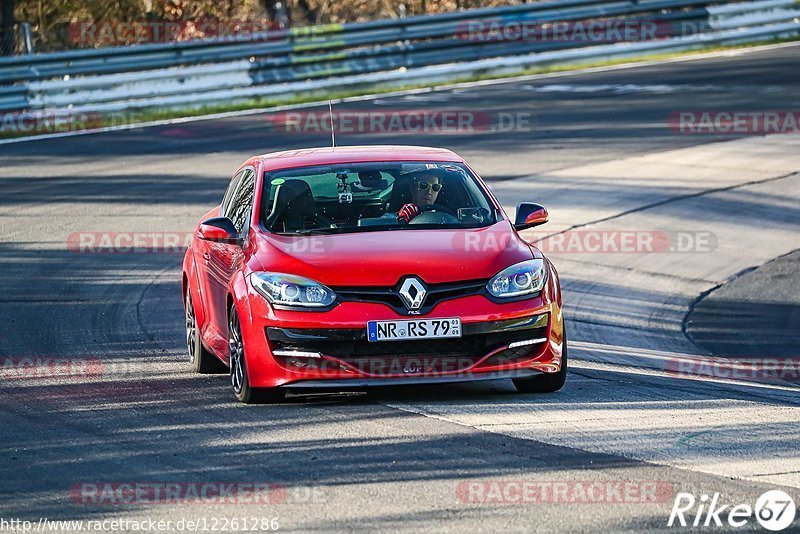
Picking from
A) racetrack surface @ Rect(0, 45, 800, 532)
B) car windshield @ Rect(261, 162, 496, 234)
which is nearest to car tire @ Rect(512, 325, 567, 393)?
racetrack surface @ Rect(0, 45, 800, 532)

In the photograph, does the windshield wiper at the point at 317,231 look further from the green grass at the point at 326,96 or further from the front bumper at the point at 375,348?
the green grass at the point at 326,96

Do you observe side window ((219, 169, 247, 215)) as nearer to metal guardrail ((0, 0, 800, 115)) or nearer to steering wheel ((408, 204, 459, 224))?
steering wheel ((408, 204, 459, 224))

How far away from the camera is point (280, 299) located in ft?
26.6

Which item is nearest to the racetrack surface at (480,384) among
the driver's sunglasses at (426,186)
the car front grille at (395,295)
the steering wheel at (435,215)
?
the car front grille at (395,295)

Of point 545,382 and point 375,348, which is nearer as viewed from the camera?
point 375,348

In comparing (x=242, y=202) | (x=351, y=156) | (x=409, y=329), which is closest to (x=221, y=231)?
(x=242, y=202)

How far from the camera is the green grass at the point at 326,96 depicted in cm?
2362

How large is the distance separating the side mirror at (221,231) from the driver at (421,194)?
1.03 m

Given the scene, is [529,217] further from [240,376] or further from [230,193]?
[230,193]

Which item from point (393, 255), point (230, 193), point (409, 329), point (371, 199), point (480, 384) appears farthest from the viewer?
point (230, 193)

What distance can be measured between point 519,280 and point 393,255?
738 mm

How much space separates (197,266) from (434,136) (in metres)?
11.3

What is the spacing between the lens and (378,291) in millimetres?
7992

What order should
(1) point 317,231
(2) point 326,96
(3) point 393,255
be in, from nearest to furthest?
Result: (3) point 393,255
(1) point 317,231
(2) point 326,96
